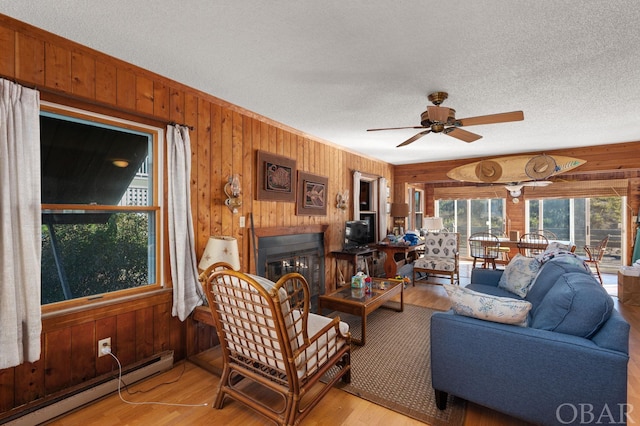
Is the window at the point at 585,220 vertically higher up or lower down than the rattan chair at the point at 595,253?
higher up

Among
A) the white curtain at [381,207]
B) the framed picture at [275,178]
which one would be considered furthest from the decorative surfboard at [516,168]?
the framed picture at [275,178]

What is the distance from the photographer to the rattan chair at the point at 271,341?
1.67 meters

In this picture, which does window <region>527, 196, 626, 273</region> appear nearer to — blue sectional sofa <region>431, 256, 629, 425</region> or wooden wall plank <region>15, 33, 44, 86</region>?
blue sectional sofa <region>431, 256, 629, 425</region>

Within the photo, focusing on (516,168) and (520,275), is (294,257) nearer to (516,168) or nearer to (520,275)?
(520,275)

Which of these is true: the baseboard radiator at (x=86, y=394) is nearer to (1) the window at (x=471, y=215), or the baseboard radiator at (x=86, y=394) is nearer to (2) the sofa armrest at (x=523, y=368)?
(2) the sofa armrest at (x=523, y=368)

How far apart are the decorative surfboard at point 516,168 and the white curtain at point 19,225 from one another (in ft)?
19.3

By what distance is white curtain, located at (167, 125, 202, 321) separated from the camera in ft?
8.27

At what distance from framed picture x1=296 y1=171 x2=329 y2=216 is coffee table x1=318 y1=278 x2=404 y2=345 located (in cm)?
121

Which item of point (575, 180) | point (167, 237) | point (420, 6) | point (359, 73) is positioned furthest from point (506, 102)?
point (575, 180)

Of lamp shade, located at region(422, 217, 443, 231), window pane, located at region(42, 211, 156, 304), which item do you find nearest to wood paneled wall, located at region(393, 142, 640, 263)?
lamp shade, located at region(422, 217, 443, 231)

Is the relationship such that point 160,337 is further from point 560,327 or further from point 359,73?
point 560,327

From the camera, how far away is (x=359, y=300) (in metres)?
3.21

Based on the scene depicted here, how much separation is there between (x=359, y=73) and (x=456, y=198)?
280 inches

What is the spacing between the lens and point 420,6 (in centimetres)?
161
